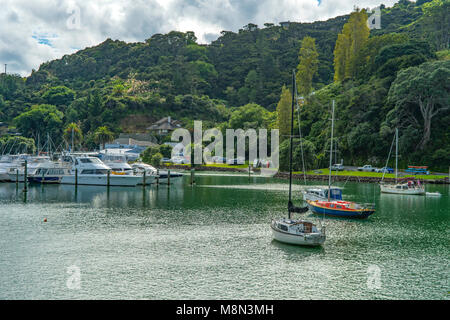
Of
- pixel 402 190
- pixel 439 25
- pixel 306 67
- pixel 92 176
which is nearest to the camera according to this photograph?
pixel 402 190

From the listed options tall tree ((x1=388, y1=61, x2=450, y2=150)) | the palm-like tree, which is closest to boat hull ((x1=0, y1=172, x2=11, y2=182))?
the palm-like tree

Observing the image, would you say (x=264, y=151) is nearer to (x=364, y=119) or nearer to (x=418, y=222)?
(x=364, y=119)

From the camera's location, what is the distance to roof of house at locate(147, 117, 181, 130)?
174000 millimetres

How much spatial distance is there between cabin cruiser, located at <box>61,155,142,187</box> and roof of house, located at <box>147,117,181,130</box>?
96.4 meters

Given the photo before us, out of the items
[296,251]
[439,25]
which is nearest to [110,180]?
[296,251]

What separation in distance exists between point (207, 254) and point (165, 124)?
14842 cm

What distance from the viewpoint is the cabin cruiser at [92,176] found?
242 ft

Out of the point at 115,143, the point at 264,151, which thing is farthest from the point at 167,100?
the point at 264,151

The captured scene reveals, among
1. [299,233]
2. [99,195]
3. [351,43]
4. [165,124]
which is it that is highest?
[351,43]

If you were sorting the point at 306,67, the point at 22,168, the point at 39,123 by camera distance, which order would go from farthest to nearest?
the point at 39,123 < the point at 306,67 < the point at 22,168

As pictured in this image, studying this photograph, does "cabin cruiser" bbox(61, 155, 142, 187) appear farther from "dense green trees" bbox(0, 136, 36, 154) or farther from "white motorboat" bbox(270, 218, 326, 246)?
"dense green trees" bbox(0, 136, 36, 154)

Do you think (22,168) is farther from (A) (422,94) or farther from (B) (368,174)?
(A) (422,94)

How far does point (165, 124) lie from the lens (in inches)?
6895
